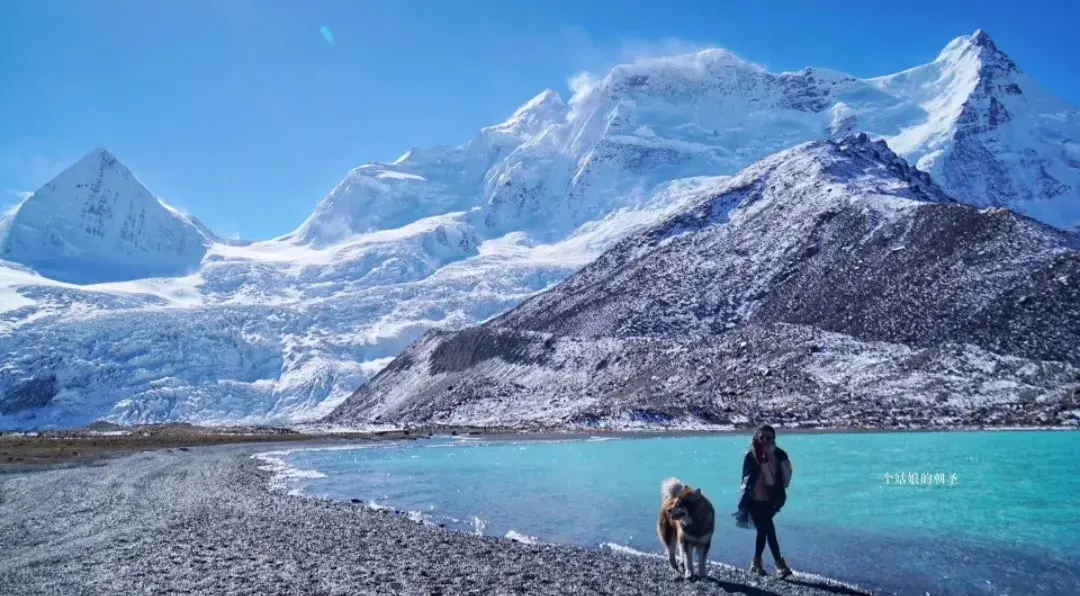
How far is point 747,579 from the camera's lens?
14.6 m

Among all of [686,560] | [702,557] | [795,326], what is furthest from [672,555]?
[795,326]

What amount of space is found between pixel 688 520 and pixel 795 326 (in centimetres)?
8741

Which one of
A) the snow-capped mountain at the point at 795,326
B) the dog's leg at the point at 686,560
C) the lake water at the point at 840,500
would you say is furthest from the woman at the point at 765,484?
the snow-capped mountain at the point at 795,326

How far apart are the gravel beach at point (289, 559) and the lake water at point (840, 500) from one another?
8.64 ft

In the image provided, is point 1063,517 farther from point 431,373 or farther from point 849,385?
point 431,373

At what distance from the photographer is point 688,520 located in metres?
13.9

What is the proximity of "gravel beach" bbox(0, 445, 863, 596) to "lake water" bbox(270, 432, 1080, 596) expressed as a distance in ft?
8.64

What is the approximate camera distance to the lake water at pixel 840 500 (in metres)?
16.5

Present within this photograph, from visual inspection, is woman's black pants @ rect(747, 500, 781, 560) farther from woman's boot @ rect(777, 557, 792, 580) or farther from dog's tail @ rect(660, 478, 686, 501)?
dog's tail @ rect(660, 478, 686, 501)

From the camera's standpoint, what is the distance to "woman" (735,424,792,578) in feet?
48.7

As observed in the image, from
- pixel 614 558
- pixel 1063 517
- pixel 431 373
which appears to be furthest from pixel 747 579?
pixel 431 373

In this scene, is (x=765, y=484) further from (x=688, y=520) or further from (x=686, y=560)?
(x=686, y=560)

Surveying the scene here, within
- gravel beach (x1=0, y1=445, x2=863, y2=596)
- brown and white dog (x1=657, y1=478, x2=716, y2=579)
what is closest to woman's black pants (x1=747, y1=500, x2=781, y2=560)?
gravel beach (x1=0, y1=445, x2=863, y2=596)

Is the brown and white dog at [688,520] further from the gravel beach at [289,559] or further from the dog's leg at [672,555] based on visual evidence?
the gravel beach at [289,559]
